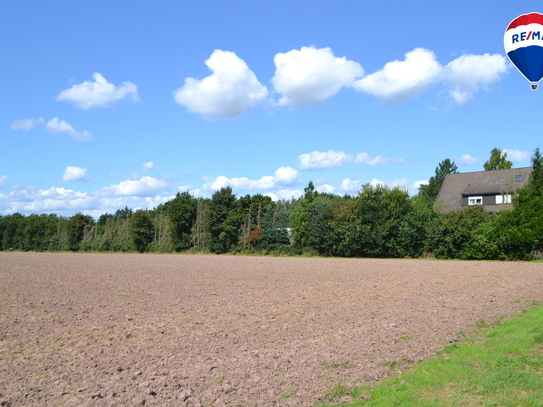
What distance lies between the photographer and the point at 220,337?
11.2m

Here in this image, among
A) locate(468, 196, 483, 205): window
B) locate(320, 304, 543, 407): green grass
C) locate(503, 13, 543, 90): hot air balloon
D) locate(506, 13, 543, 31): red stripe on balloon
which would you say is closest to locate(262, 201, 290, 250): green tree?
locate(468, 196, 483, 205): window

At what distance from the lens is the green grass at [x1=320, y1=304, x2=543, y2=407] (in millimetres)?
6621

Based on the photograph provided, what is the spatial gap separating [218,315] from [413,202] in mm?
39621

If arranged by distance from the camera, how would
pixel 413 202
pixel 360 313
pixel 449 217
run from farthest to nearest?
pixel 413 202 < pixel 449 217 < pixel 360 313

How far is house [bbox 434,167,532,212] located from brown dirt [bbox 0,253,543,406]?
37594mm

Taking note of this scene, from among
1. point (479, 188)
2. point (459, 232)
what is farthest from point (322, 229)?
point (479, 188)

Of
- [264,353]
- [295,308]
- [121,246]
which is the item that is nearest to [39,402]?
[264,353]

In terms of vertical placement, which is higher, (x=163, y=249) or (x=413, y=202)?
(x=413, y=202)

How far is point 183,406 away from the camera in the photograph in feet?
22.2

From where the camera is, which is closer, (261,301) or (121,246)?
(261,301)

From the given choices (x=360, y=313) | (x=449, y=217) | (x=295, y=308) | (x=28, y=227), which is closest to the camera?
(x=360, y=313)

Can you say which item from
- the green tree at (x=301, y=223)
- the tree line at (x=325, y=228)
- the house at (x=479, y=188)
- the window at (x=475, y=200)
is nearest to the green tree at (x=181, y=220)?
the tree line at (x=325, y=228)

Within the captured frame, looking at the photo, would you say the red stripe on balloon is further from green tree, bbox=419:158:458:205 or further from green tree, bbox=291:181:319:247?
green tree, bbox=419:158:458:205

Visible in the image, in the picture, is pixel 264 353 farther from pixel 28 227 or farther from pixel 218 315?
pixel 28 227
